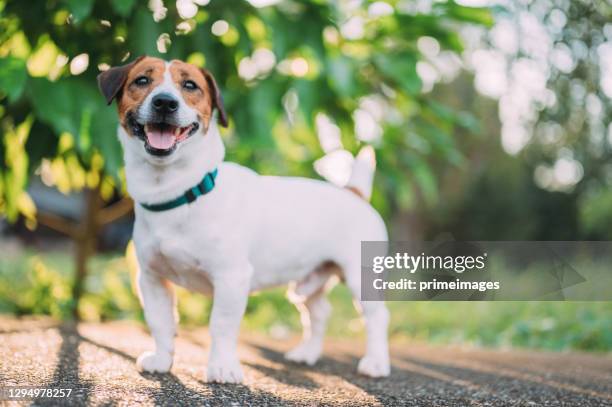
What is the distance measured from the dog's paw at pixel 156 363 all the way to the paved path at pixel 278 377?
0.04m

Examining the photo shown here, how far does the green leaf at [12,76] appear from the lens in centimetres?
309

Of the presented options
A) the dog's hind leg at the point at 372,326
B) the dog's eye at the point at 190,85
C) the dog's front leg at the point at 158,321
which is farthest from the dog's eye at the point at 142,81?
the dog's hind leg at the point at 372,326

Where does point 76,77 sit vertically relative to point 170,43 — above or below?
below

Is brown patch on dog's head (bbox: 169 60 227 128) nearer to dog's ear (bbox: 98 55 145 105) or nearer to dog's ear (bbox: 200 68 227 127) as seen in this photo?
dog's ear (bbox: 200 68 227 127)

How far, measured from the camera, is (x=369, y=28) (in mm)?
4652

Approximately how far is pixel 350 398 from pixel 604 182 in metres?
16.3

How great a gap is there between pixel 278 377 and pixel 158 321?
0.56m

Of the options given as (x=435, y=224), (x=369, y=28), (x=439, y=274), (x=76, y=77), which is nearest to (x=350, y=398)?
(x=439, y=274)

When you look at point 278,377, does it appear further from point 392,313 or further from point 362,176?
point 392,313

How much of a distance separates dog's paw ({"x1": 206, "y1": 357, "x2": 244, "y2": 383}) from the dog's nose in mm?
945

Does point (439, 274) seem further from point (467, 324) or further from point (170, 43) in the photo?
point (467, 324)

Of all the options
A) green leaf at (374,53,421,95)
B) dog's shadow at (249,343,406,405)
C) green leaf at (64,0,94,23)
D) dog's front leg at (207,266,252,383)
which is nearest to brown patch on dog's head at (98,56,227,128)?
dog's front leg at (207,266,252,383)

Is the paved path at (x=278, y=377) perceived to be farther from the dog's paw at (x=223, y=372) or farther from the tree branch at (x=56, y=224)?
the tree branch at (x=56, y=224)

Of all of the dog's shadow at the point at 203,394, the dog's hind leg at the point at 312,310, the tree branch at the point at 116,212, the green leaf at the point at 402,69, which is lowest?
the dog's shadow at the point at 203,394
